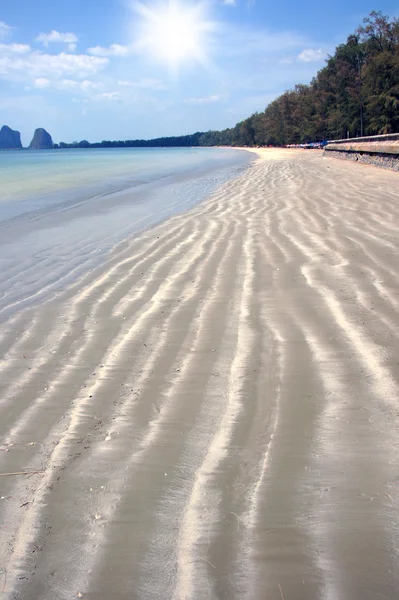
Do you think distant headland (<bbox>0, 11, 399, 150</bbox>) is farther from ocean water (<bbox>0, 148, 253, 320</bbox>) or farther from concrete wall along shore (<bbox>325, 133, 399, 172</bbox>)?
ocean water (<bbox>0, 148, 253, 320</bbox>)

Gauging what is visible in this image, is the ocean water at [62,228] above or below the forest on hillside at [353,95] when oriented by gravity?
below

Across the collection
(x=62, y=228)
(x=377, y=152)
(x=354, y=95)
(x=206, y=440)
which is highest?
(x=354, y=95)

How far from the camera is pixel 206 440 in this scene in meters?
2.43

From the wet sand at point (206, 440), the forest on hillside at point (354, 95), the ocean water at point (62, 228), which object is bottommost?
the wet sand at point (206, 440)

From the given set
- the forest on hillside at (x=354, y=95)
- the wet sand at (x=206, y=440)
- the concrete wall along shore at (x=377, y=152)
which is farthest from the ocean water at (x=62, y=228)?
the forest on hillside at (x=354, y=95)

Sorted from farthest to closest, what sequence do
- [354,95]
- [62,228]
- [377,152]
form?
1. [354,95]
2. [377,152]
3. [62,228]

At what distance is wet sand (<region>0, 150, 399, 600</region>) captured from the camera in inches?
67.2

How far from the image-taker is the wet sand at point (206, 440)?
5.60ft

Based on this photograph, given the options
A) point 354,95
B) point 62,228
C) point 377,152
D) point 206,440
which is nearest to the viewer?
point 206,440

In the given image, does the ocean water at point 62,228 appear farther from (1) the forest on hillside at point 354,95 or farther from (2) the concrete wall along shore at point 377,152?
(1) the forest on hillside at point 354,95

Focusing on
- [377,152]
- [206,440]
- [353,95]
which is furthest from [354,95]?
[206,440]

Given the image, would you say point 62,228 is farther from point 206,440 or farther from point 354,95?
point 354,95

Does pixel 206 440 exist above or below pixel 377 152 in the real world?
below

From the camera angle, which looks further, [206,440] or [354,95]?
[354,95]
